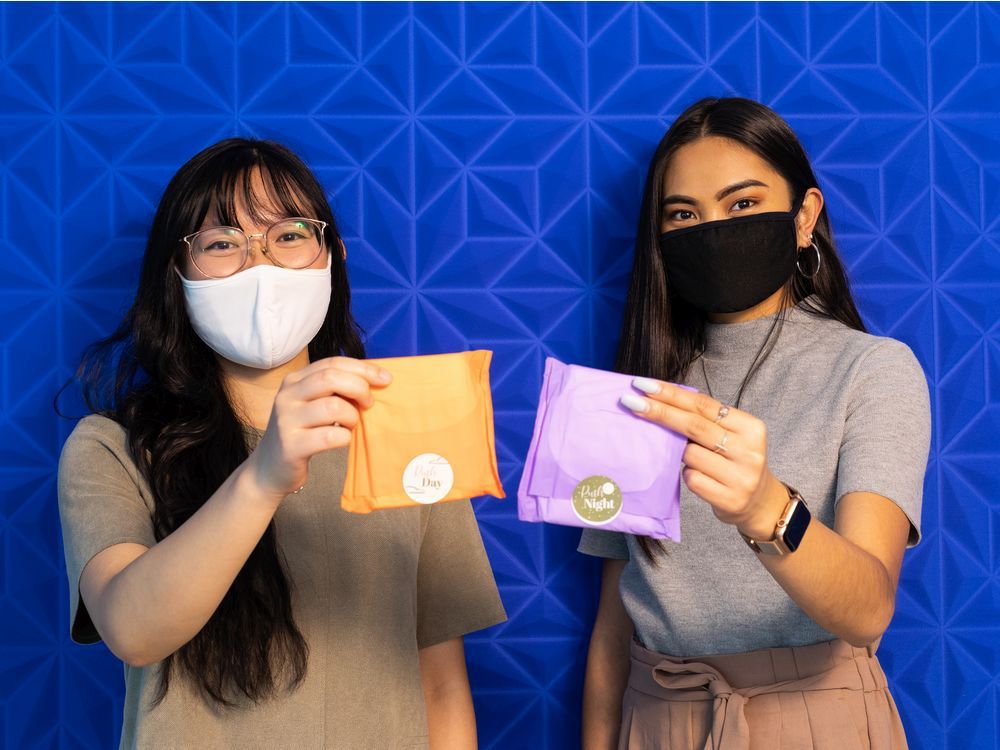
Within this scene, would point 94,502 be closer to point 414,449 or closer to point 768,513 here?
point 414,449

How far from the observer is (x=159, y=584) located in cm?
139

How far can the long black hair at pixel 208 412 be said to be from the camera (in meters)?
1.64

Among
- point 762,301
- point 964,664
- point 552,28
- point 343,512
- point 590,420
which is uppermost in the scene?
point 552,28

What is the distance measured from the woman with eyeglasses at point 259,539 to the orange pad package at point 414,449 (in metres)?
0.28

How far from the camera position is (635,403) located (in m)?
1.36

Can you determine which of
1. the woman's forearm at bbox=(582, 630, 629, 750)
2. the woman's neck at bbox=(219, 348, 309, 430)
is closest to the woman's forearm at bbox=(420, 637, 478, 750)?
the woman's forearm at bbox=(582, 630, 629, 750)

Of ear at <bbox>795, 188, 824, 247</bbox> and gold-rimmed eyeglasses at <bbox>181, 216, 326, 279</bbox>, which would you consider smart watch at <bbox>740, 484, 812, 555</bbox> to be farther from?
gold-rimmed eyeglasses at <bbox>181, 216, 326, 279</bbox>

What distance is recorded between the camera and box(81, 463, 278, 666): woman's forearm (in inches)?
53.8

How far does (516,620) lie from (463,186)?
3.62ft

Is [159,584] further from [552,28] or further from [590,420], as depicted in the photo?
[552,28]

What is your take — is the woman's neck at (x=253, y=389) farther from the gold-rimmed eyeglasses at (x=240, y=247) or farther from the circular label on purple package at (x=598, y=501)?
the circular label on purple package at (x=598, y=501)

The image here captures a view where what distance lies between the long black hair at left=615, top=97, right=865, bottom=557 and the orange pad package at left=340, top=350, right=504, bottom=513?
711 mm

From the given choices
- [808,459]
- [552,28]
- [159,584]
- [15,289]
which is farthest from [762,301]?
[15,289]

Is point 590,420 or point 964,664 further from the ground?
point 590,420
